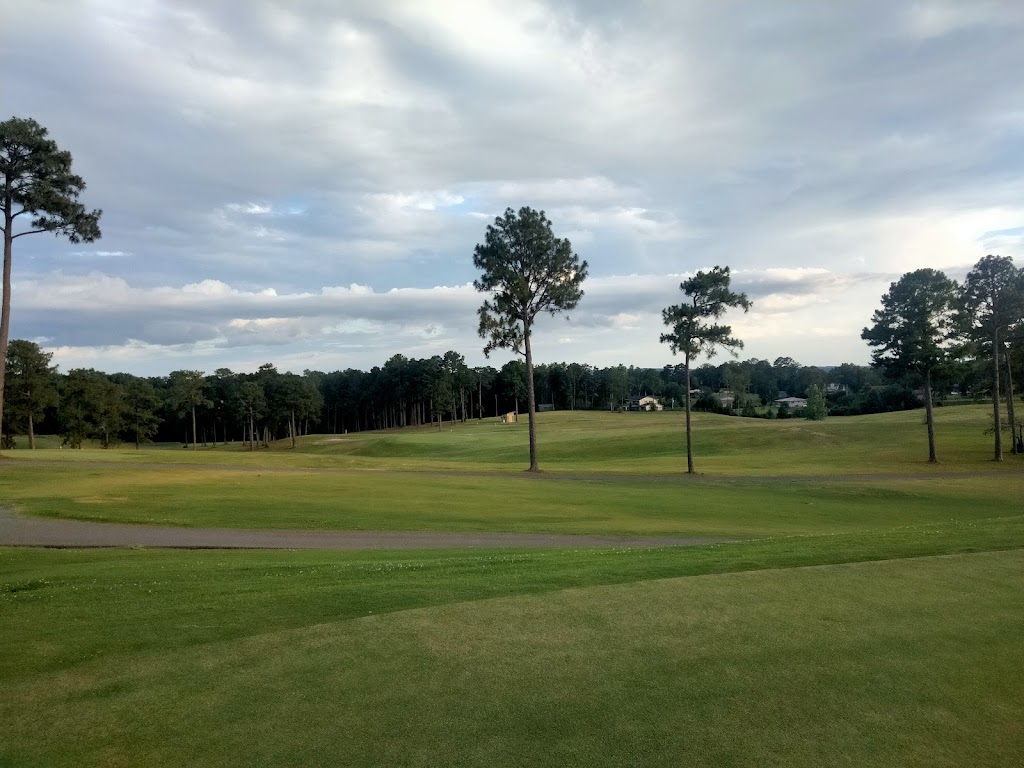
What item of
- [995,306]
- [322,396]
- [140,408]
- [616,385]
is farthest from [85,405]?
[616,385]

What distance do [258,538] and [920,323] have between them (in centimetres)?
4813

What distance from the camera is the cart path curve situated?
17.8 meters

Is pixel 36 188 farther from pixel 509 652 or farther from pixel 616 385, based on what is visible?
pixel 616 385

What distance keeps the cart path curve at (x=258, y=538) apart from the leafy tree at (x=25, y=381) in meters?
64.0

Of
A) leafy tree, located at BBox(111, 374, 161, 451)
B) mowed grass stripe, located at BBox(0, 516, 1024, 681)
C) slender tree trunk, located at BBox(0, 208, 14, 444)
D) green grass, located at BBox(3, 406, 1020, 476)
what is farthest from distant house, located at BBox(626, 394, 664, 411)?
mowed grass stripe, located at BBox(0, 516, 1024, 681)

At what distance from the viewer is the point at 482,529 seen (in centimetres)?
2150

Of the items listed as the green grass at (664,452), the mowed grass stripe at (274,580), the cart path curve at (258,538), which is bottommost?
the green grass at (664,452)

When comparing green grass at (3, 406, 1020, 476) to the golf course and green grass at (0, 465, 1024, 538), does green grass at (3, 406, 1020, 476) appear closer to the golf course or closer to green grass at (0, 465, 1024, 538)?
green grass at (0, 465, 1024, 538)

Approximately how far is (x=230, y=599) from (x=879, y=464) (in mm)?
50896

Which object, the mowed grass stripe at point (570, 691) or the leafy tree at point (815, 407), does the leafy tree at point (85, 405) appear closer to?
the mowed grass stripe at point (570, 691)

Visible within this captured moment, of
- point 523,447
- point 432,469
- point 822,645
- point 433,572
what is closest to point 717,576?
point 822,645

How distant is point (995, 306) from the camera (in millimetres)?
51469

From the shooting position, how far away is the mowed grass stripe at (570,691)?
4.95 meters

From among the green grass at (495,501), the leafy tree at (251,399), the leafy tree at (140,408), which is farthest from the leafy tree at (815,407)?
the leafy tree at (140,408)
